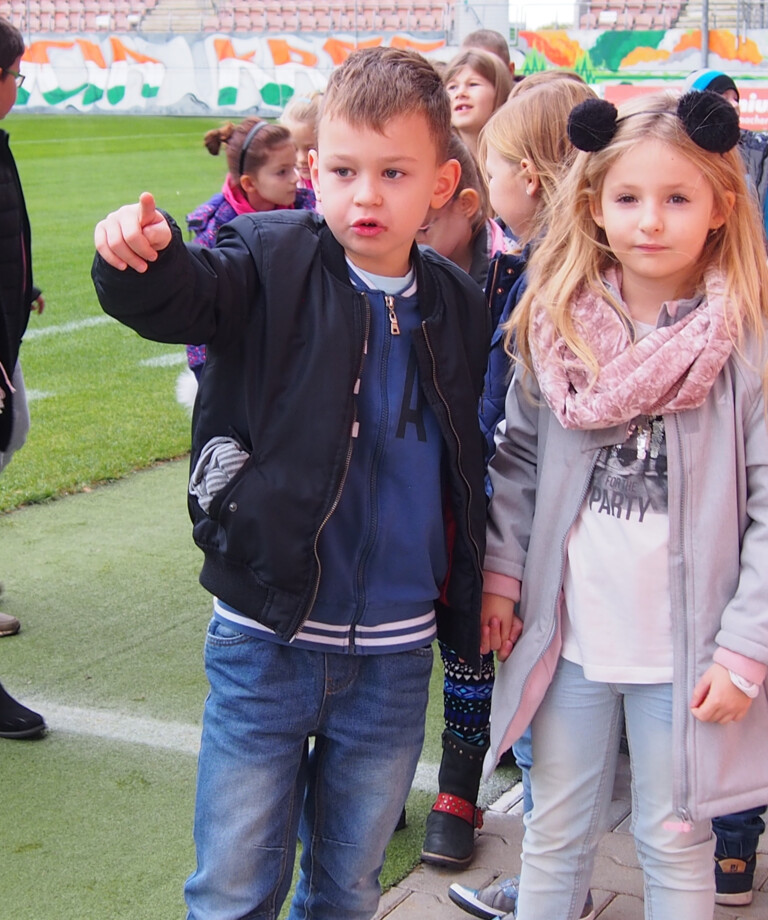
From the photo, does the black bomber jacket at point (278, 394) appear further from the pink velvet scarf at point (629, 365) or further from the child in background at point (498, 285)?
the child in background at point (498, 285)

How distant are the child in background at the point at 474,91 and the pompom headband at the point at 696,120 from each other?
95.4 inches

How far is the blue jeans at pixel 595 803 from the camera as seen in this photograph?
7.06 feet

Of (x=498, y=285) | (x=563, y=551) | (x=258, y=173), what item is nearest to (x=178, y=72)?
(x=258, y=173)

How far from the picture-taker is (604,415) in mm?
2086

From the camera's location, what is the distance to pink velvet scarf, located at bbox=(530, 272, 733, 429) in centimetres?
205

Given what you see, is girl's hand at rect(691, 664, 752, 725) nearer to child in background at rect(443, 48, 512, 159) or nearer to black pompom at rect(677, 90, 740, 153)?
black pompom at rect(677, 90, 740, 153)

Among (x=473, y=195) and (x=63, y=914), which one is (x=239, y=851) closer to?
(x=63, y=914)

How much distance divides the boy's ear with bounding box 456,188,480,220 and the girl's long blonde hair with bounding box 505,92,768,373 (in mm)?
605

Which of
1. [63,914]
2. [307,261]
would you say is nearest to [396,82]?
[307,261]

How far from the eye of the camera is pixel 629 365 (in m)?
2.09

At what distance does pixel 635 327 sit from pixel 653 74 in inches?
1230

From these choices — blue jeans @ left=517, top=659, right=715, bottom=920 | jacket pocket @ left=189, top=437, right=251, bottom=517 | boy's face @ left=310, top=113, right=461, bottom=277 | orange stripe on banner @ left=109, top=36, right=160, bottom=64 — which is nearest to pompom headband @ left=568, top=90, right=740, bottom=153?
boy's face @ left=310, top=113, right=461, bottom=277

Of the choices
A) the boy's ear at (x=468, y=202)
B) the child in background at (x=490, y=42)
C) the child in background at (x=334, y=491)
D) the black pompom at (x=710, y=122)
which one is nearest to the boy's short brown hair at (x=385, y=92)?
the child in background at (x=334, y=491)

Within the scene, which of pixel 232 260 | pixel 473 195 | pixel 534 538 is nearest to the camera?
pixel 232 260
